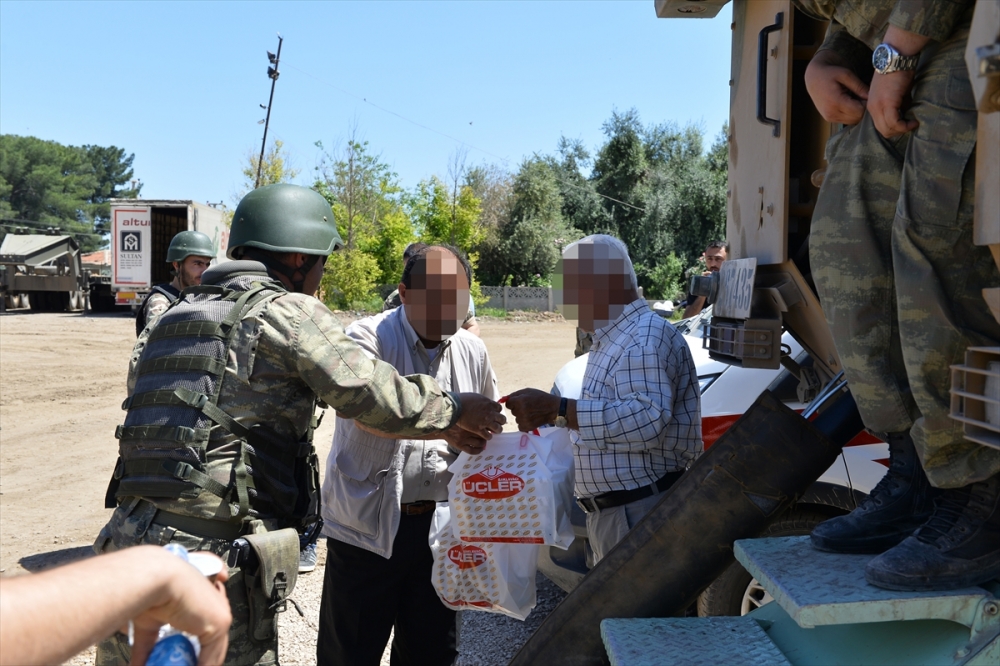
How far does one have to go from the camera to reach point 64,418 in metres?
11.2

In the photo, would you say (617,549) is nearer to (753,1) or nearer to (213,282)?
(213,282)

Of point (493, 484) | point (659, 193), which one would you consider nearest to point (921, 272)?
point (493, 484)

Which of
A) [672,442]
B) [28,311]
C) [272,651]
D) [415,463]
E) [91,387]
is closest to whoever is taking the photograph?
[272,651]

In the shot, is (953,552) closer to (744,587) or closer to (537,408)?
(537,408)

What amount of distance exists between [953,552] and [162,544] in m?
2.12

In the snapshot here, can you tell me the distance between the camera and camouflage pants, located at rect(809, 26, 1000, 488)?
6.04ft

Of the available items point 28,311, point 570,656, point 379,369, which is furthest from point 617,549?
point 28,311

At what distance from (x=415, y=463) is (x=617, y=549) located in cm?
121

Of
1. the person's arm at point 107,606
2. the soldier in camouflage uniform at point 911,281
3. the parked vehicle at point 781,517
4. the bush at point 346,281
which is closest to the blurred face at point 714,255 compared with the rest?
the parked vehicle at point 781,517

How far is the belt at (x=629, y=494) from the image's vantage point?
3.11m

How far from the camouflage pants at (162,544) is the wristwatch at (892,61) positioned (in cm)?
225

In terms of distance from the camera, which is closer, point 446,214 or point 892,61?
point 892,61

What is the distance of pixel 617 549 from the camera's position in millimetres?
2490

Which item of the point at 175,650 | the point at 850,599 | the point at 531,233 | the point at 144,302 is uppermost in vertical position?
the point at 531,233
